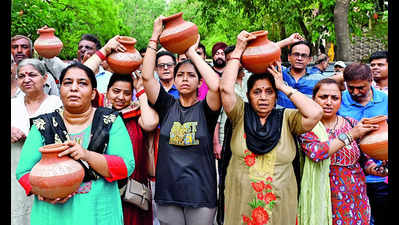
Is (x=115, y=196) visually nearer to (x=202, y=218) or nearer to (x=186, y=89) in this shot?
(x=202, y=218)

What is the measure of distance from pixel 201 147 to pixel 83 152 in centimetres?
97

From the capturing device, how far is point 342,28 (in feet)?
31.8

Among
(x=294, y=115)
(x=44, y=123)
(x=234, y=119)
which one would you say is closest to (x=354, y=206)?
(x=294, y=115)

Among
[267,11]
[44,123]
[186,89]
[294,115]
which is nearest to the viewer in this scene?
Result: [44,123]

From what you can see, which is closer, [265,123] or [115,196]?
[115,196]

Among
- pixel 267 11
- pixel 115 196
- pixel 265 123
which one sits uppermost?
pixel 267 11

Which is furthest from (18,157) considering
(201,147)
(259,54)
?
(259,54)

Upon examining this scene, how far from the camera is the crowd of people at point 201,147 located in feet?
7.94

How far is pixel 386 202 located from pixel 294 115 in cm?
145

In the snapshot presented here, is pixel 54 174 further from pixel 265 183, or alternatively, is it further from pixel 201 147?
pixel 265 183

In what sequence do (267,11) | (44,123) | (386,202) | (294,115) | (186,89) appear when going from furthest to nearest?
1. (267,11)
2. (386,202)
3. (186,89)
4. (294,115)
5. (44,123)

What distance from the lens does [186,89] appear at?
9.64 ft

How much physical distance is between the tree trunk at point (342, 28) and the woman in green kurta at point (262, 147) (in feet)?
26.0

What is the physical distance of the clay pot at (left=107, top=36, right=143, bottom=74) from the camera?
3168mm
